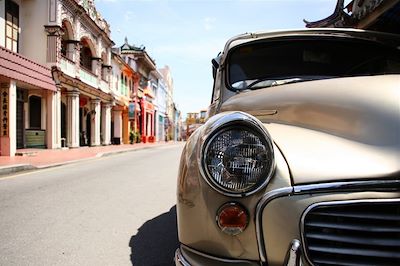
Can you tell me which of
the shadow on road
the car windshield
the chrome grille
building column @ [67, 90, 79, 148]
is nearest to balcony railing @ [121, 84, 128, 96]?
building column @ [67, 90, 79, 148]

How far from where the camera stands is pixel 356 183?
1.72 m

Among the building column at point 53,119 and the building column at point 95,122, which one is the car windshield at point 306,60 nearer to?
the building column at point 53,119

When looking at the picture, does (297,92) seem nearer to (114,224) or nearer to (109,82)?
(114,224)

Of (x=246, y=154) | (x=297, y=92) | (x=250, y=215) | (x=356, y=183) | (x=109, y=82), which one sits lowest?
(x=250, y=215)

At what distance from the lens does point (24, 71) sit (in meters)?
16.9

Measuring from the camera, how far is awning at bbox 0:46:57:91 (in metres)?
15.1

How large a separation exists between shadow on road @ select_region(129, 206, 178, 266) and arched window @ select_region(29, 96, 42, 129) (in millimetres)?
16813

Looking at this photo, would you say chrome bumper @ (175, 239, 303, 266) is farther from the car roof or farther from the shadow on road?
the car roof

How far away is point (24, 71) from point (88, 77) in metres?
8.89

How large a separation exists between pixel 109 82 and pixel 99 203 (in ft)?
84.5

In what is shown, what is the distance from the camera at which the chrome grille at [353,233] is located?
1686mm

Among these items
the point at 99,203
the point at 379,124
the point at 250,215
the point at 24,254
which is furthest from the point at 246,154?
the point at 99,203

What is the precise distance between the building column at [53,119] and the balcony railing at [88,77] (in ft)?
13.5

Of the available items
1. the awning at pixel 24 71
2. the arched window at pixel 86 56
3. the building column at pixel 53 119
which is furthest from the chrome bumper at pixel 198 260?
the arched window at pixel 86 56
